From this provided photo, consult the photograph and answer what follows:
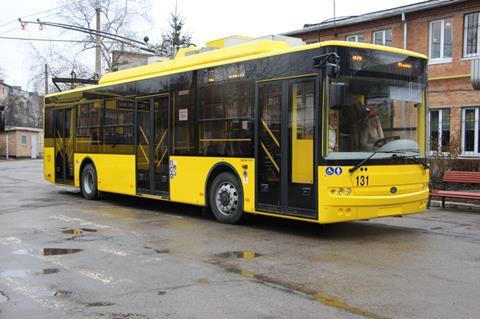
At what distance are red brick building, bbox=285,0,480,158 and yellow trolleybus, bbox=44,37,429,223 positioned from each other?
34.6 ft

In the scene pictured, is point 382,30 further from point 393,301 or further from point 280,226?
point 393,301

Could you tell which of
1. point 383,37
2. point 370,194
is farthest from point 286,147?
point 383,37

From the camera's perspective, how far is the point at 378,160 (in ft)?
30.4

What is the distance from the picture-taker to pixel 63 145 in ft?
57.4

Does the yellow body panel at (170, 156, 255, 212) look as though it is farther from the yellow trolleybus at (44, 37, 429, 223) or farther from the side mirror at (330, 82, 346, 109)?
the side mirror at (330, 82, 346, 109)

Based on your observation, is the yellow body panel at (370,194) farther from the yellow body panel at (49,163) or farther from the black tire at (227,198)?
the yellow body panel at (49,163)

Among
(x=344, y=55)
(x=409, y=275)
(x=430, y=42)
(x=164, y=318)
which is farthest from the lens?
(x=430, y=42)

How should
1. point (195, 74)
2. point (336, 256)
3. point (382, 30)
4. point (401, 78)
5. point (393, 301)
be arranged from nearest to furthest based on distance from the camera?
point (393, 301) < point (336, 256) < point (401, 78) < point (195, 74) < point (382, 30)

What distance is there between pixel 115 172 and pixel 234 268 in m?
8.20

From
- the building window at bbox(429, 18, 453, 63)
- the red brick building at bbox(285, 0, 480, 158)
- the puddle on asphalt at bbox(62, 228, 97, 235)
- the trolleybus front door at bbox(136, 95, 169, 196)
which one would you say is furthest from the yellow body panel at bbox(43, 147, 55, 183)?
the building window at bbox(429, 18, 453, 63)

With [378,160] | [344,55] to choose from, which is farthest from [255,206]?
[344,55]

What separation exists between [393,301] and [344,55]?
15.1 feet

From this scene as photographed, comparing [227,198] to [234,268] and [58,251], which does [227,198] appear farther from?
[234,268]

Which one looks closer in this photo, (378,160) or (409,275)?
(409,275)
